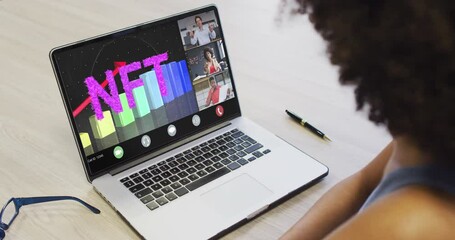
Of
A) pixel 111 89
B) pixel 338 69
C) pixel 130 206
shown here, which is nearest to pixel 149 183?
pixel 130 206

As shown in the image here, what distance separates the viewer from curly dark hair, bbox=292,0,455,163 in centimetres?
43

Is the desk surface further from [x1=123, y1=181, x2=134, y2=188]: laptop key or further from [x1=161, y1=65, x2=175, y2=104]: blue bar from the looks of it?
[x1=161, y1=65, x2=175, y2=104]: blue bar

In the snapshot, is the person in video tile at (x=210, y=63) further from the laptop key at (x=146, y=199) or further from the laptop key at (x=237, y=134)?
the laptop key at (x=146, y=199)

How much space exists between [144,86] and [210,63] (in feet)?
0.44

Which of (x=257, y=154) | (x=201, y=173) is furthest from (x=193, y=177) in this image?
(x=257, y=154)

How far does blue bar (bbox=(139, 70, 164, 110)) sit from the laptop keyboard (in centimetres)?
9

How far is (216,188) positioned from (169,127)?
153 mm

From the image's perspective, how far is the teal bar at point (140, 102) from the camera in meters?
0.89

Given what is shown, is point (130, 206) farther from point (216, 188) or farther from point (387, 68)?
point (387, 68)

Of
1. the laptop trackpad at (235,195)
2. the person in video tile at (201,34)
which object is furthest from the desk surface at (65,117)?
the person in video tile at (201,34)

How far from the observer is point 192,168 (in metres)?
0.87

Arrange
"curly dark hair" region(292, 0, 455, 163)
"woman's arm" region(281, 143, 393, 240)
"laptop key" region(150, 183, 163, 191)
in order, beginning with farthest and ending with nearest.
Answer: "laptop key" region(150, 183, 163, 191), "woman's arm" region(281, 143, 393, 240), "curly dark hair" region(292, 0, 455, 163)

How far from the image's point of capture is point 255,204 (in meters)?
0.80

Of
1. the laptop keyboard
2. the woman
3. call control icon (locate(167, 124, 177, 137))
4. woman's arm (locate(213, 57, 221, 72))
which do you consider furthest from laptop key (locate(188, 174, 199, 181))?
the woman
